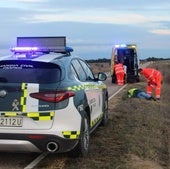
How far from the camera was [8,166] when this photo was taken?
7.97 meters

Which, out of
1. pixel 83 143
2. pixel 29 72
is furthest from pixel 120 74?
pixel 29 72

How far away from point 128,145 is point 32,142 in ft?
8.03

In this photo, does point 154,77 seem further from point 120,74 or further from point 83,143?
point 120,74

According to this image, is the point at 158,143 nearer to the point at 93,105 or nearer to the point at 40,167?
the point at 93,105

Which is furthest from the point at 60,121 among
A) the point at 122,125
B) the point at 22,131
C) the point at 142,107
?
the point at 142,107

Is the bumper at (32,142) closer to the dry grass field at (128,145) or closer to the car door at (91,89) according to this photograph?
the dry grass field at (128,145)

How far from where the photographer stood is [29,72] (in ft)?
26.1

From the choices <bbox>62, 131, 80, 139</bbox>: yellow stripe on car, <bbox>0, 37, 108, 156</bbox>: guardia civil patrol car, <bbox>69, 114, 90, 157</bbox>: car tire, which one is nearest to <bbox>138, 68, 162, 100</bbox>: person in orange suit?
<bbox>69, 114, 90, 157</bbox>: car tire

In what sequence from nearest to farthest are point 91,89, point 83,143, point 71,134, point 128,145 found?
point 71,134 → point 83,143 → point 91,89 → point 128,145

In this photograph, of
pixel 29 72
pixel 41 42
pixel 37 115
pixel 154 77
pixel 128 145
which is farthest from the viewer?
pixel 154 77

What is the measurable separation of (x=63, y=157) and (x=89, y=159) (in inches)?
16.7

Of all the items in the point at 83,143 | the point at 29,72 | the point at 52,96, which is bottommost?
the point at 83,143

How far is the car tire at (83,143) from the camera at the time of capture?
8.16m

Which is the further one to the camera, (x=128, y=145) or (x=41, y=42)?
(x=41, y=42)
